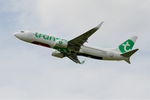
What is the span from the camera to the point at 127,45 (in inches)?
4222

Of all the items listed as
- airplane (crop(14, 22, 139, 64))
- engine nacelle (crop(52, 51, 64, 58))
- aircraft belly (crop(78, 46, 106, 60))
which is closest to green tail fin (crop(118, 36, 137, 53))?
airplane (crop(14, 22, 139, 64))

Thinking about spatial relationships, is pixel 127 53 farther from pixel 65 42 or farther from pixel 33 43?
pixel 33 43

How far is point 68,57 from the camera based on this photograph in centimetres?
10550

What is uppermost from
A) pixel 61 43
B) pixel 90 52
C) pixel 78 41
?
pixel 78 41

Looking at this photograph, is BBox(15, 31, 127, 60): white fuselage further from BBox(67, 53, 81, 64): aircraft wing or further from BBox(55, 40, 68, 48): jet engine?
BBox(67, 53, 81, 64): aircraft wing

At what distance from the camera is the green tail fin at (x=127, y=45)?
10568 centimetres

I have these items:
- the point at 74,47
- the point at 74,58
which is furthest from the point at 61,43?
the point at 74,58

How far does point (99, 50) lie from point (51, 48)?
1104 centimetres

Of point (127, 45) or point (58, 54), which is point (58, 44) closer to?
point (58, 54)

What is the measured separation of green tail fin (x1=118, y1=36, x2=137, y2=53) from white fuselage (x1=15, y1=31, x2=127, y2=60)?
5.41 metres

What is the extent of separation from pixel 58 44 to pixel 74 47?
170 inches

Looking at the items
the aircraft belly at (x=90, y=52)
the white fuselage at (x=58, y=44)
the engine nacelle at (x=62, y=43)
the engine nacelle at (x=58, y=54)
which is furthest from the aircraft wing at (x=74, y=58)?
the engine nacelle at (x=62, y=43)

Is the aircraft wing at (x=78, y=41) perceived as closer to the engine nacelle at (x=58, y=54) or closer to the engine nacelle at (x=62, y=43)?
the engine nacelle at (x=62, y=43)

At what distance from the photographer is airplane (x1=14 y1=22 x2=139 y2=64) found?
9588 centimetres
